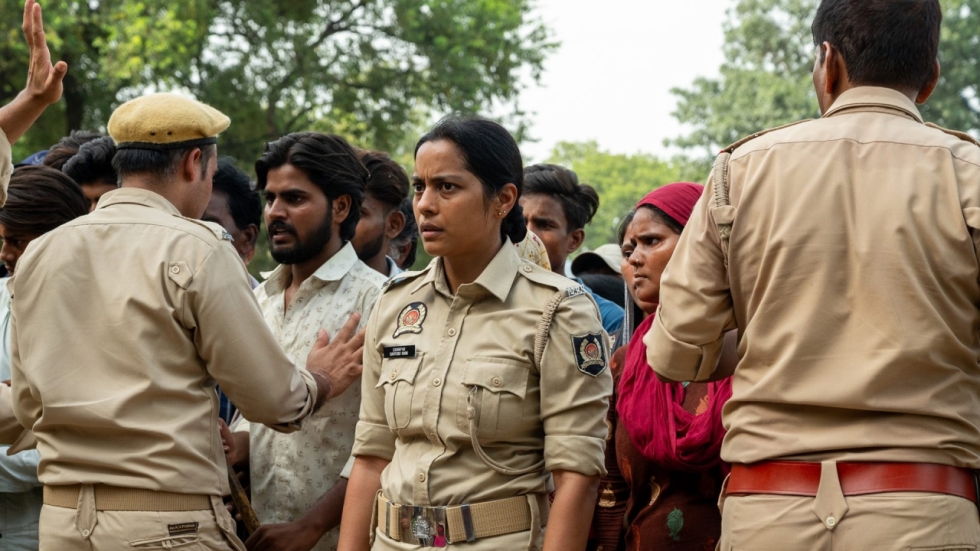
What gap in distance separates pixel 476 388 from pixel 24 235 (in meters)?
2.34

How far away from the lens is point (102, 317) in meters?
3.51

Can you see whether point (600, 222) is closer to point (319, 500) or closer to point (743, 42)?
point (743, 42)

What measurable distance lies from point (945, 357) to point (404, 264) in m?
4.80

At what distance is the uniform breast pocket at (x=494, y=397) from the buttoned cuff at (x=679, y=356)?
1.46ft

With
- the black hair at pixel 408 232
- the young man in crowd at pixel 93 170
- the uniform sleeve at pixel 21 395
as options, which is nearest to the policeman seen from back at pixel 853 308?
the uniform sleeve at pixel 21 395

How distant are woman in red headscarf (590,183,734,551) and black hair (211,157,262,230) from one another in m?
2.09

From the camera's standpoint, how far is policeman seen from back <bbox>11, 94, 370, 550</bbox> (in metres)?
3.44

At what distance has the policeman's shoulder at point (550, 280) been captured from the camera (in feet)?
11.4

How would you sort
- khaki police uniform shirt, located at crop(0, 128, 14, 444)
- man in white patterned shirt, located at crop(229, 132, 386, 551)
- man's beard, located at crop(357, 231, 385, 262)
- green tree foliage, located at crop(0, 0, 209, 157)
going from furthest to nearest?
green tree foliage, located at crop(0, 0, 209, 157) → man's beard, located at crop(357, 231, 385, 262) → man in white patterned shirt, located at crop(229, 132, 386, 551) → khaki police uniform shirt, located at crop(0, 128, 14, 444)

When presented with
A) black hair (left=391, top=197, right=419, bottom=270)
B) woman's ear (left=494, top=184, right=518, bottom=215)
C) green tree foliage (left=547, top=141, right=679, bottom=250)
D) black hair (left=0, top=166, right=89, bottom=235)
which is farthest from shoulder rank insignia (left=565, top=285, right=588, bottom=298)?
green tree foliage (left=547, top=141, right=679, bottom=250)

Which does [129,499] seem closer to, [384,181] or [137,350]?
[137,350]

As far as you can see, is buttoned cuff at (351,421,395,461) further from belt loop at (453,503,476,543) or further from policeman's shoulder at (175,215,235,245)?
policeman's shoulder at (175,215,235,245)

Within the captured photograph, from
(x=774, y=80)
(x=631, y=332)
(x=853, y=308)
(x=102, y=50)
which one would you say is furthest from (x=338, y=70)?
(x=853, y=308)

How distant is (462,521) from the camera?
3.25 metres
